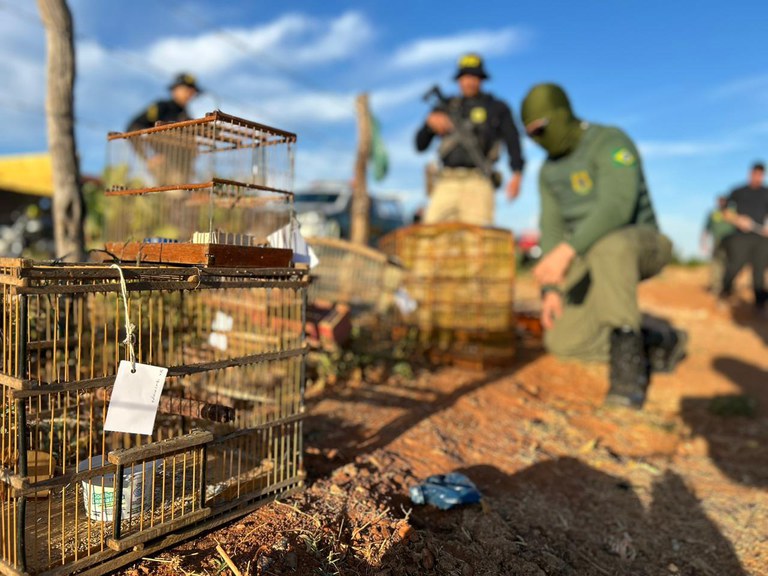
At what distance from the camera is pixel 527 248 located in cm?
1947

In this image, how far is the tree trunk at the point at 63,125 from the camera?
484 centimetres

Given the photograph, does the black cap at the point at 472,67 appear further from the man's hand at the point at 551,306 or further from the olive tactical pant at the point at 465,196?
the man's hand at the point at 551,306

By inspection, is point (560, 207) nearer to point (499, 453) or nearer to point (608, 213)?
point (608, 213)

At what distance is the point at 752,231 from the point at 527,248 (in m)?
8.39

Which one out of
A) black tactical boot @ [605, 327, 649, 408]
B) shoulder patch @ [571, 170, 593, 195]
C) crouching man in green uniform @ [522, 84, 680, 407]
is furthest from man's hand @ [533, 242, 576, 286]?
shoulder patch @ [571, 170, 593, 195]

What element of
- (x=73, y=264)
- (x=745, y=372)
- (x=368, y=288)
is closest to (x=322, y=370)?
(x=368, y=288)

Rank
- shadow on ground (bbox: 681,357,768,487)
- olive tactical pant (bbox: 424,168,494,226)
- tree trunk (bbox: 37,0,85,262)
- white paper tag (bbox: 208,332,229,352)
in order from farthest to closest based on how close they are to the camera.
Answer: olive tactical pant (bbox: 424,168,494,226), tree trunk (bbox: 37,0,85,262), shadow on ground (bbox: 681,357,768,487), white paper tag (bbox: 208,332,229,352)

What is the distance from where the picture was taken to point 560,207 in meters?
5.70

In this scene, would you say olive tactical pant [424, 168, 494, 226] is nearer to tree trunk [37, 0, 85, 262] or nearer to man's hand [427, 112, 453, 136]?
man's hand [427, 112, 453, 136]

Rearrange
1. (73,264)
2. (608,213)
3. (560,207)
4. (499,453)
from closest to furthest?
1. (73,264)
2. (499,453)
3. (608,213)
4. (560,207)

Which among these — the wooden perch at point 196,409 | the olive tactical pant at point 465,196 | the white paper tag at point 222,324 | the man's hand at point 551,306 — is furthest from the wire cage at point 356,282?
the wooden perch at point 196,409

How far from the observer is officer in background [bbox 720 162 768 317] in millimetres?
11320

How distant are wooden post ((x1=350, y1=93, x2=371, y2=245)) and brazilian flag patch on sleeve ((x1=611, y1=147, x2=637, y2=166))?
21.0 ft

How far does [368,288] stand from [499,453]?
3453 mm
